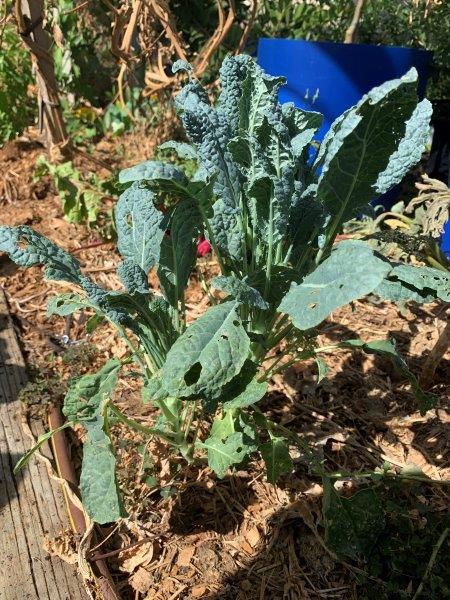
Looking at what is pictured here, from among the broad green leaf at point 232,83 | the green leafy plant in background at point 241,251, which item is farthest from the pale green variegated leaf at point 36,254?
the broad green leaf at point 232,83

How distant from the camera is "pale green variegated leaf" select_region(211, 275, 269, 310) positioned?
1.14 m

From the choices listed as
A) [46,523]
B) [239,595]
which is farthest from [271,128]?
[46,523]

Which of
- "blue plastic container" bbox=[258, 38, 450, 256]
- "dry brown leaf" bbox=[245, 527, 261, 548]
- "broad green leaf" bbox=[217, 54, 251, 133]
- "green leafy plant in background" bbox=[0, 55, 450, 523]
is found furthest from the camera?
"blue plastic container" bbox=[258, 38, 450, 256]

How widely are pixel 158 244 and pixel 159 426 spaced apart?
53 cm

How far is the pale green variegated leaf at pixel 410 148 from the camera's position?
1.30 meters

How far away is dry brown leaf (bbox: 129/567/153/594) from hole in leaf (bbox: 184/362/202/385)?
0.73 meters

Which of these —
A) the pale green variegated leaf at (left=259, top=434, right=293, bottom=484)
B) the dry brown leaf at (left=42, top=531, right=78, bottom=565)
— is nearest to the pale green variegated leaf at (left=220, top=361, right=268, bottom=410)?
the pale green variegated leaf at (left=259, top=434, right=293, bottom=484)

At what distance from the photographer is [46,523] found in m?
1.64

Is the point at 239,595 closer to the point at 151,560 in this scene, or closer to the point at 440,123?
the point at 151,560

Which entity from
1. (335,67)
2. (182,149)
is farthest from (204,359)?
(335,67)

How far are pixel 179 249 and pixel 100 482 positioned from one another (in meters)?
0.59

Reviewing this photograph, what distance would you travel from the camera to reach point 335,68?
294 cm

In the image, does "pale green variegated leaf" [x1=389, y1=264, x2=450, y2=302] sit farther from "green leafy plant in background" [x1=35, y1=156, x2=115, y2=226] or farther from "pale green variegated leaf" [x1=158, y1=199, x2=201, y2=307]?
"green leafy plant in background" [x1=35, y1=156, x2=115, y2=226]

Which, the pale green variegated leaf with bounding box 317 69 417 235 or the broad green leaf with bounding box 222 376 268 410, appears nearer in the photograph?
the pale green variegated leaf with bounding box 317 69 417 235
